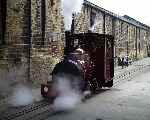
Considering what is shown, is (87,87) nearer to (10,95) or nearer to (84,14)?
(10,95)

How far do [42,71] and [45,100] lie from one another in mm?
4769

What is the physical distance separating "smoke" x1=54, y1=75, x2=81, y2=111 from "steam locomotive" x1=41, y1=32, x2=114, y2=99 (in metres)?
0.08

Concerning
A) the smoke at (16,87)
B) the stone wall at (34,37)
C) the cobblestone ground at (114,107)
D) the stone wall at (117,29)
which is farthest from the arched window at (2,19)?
the stone wall at (117,29)

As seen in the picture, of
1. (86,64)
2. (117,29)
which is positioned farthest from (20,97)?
(117,29)

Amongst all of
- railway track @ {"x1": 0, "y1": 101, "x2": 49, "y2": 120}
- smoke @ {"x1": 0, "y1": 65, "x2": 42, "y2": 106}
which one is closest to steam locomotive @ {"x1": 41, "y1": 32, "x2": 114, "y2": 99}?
railway track @ {"x1": 0, "y1": 101, "x2": 49, "y2": 120}

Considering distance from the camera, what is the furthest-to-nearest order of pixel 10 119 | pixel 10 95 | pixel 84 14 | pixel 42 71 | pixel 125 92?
1. pixel 84 14
2. pixel 42 71
3. pixel 125 92
4. pixel 10 95
5. pixel 10 119

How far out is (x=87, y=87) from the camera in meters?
12.8

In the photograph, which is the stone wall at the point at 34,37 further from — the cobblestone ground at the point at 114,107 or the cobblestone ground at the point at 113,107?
the cobblestone ground at the point at 114,107

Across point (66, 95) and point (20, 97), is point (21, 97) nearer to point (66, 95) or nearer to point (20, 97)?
point (20, 97)

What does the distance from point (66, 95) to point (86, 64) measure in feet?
6.34

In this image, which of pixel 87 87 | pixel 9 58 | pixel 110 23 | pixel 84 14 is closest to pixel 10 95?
pixel 9 58

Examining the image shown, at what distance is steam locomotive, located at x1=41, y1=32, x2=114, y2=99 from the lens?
1220 centimetres

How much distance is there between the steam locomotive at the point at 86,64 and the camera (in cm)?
1220

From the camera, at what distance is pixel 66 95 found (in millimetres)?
11609
